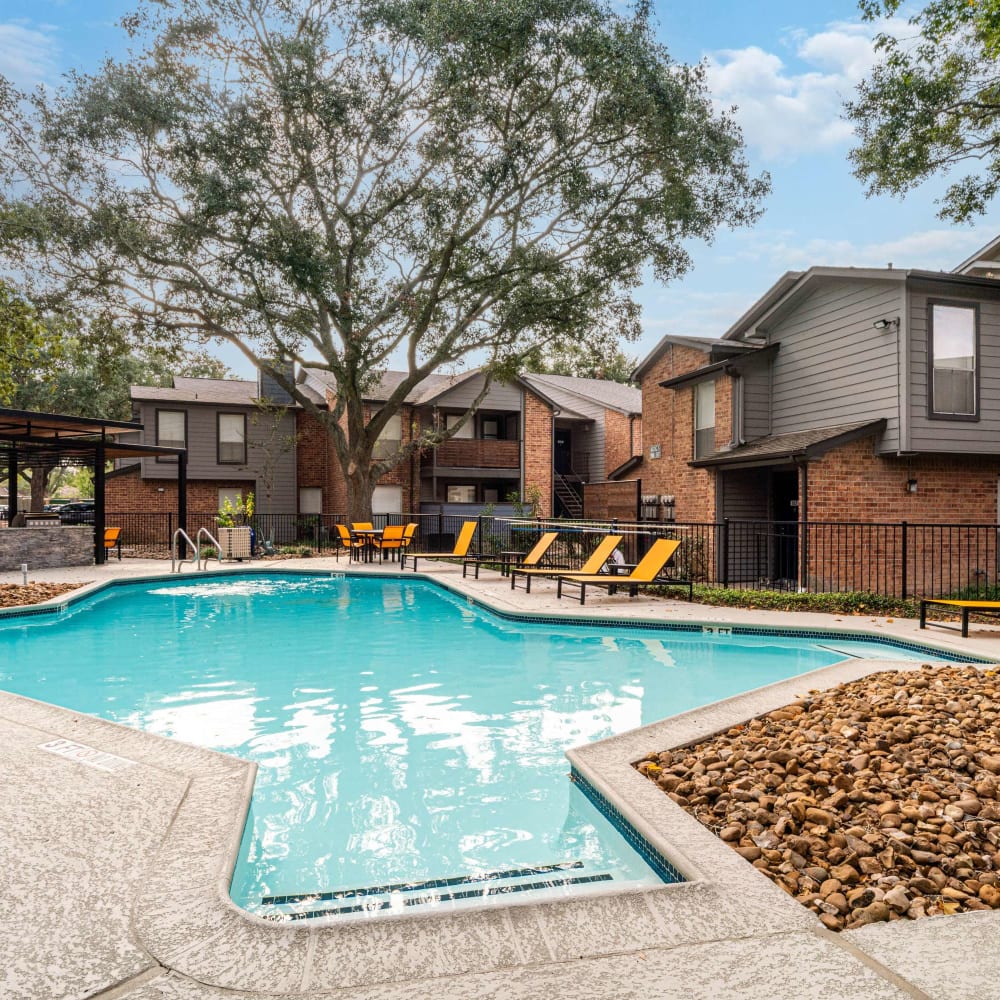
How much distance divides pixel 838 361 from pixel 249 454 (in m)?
21.2

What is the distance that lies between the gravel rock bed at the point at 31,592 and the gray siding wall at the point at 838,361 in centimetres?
1433

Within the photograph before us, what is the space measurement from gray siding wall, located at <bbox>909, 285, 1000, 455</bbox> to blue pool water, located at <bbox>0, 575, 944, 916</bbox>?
19.3ft

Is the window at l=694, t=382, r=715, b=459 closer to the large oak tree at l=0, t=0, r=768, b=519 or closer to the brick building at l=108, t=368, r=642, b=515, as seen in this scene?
the large oak tree at l=0, t=0, r=768, b=519

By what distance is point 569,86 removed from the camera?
17016mm

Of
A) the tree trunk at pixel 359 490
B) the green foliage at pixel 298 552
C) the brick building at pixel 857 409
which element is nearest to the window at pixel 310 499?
the green foliage at pixel 298 552

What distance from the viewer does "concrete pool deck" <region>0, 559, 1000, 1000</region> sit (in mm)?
2090

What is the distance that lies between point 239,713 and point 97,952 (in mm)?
4135

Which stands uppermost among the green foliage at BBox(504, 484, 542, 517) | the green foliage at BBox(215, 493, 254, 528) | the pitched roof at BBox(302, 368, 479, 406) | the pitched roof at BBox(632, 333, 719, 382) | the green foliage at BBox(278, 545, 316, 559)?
the pitched roof at BBox(302, 368, 479, 406)

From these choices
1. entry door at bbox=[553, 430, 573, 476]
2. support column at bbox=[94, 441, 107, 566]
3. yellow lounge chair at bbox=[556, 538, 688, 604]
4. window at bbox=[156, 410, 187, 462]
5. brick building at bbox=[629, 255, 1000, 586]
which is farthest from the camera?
entry door at bbox=[553, 430, 573, 476]

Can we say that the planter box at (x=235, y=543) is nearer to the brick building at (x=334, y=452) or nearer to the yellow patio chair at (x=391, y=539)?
the yellow patio chair at (x=391, y=539)

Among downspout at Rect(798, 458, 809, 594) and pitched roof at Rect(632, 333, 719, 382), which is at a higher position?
pitched roof at Rect(632, 333, 719, 382)

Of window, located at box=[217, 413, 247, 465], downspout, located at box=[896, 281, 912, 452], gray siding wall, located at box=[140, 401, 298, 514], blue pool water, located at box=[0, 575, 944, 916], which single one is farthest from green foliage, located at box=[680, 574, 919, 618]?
window, located at box=[217, 413, 247, 465]

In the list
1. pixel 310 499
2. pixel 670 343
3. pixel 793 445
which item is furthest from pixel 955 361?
pixel 310 499

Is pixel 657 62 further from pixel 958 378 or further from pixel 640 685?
pixel 640 685
